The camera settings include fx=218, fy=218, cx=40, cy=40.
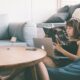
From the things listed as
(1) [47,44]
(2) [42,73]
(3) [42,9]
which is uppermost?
(3) [42,9]

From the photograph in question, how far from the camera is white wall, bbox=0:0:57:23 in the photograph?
429cm

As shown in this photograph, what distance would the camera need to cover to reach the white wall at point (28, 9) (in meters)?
4.29

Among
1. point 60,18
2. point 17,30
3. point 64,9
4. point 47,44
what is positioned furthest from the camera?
point 64,9

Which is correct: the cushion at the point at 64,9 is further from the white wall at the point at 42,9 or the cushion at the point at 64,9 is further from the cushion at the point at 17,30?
the cushion at the point at 17,30

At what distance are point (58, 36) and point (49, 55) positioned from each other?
570 millimetres

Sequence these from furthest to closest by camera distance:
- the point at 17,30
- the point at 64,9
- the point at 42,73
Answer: the point at 64,9, the point at 17,30, the point at 42,73

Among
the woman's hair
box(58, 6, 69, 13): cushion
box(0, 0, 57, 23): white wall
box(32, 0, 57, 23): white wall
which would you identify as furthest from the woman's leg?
box(32, 0, 57, 23): white wall

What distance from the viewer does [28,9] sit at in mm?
4438

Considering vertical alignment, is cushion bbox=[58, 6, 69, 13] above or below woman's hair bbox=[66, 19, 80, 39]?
above

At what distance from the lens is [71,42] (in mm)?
2393

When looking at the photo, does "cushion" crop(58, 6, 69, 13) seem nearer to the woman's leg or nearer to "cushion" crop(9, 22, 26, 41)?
"cushion" crop(9, 22, 26, 41)

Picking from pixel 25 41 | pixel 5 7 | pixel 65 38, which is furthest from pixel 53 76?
pixel 5 7

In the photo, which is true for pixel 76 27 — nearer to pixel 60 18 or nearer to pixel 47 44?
pixel 47 44

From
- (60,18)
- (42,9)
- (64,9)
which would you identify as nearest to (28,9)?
(42,9)
